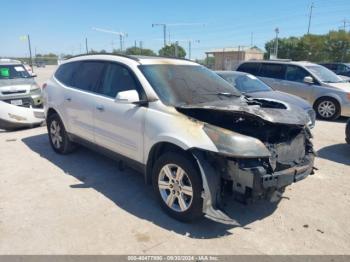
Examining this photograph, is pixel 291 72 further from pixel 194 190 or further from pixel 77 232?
pixel 77 232

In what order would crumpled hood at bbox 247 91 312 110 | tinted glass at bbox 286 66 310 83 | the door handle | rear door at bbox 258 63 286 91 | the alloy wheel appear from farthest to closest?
rear door at bbox 258 63 286 91 < tinted glass at bbox 286 66 310 83 < crumpled hood at bbox 247 91 312 110 < the door handle < the alloy wheel

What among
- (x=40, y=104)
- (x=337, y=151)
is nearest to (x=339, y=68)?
(x=337, y=151)

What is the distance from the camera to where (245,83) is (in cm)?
837

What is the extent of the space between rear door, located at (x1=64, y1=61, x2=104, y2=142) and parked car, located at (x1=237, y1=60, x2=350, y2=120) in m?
7.38

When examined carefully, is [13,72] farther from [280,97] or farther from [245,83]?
[280,97]

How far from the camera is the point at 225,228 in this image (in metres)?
3.48

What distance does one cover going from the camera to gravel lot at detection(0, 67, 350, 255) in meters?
3.14

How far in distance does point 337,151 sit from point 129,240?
500cm

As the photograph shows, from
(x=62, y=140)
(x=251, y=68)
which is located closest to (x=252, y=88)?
(x=251, y=68)

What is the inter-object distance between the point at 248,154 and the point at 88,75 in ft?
10.2

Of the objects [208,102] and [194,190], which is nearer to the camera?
[194,190]

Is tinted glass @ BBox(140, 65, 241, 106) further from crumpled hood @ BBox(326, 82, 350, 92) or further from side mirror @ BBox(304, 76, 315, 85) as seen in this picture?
crumpled hood @ BBox(326, 82, 350, 92)

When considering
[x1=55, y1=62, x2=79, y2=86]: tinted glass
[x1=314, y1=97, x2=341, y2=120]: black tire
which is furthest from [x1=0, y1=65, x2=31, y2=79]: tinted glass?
[x1=314, y1=97, x2=341, y2=120]: black tire

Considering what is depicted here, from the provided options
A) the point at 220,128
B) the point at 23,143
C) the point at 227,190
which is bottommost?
the point at 23,143
